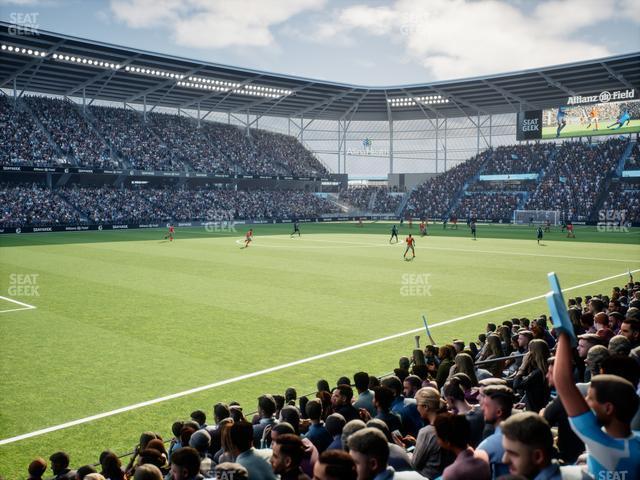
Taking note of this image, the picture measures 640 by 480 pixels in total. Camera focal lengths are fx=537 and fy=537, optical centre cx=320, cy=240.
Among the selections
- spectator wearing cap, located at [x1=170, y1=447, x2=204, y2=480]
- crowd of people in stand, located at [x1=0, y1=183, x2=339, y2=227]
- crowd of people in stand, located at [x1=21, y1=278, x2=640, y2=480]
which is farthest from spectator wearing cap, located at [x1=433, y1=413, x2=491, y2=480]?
crowd of people in stand, located at [x1=0, y1=183, x2=339, y2=227]

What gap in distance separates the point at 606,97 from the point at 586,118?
11.0 feet

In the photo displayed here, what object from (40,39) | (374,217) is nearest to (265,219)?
(374,217)

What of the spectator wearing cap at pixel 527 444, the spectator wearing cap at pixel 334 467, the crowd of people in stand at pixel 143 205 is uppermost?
the crowd of people in stand at pixel 143 205

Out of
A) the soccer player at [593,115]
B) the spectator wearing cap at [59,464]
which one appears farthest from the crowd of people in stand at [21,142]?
the soccer player at [593,115]

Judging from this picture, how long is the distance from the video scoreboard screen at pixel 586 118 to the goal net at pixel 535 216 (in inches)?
393

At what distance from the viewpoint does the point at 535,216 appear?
7188cm

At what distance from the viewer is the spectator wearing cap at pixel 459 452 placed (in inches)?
148

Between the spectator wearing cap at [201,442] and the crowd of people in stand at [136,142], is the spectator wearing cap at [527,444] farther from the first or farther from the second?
the crowd of people in stand at [136,142]

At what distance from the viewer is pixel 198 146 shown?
3145 inches

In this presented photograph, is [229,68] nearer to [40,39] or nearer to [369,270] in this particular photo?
[40,39]

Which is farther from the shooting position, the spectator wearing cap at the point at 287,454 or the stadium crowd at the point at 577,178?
the stadium crowd at the point at 577,178

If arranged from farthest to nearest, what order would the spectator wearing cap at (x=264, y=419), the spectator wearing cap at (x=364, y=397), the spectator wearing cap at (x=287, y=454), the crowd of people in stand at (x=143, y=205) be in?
the crowd of people in stand at (x=143, y=205)
the spectator wearing cap at (x=364, y=397)
the spectator wearing cap at (x=264, y=419)
the spectator wearing cap at (x=287, y=454)

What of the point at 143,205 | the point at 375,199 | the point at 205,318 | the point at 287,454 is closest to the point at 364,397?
the point at 287,454

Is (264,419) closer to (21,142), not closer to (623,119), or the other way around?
(21,142)
